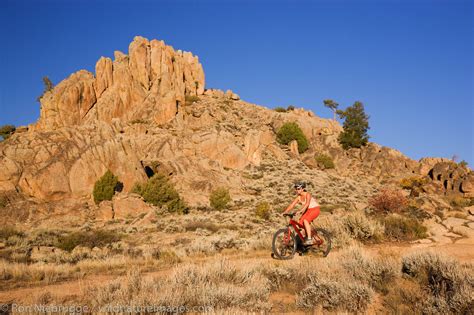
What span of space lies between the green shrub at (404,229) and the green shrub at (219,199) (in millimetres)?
23152

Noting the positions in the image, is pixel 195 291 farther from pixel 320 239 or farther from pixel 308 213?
pixel 320 239

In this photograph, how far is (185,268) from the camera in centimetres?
752

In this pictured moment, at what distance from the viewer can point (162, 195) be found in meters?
35.6

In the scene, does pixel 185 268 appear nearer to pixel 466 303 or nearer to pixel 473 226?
pixel 466 303

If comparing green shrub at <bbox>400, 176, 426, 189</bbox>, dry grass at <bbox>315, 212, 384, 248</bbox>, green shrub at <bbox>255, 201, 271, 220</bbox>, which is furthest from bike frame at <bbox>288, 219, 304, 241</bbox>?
green shrub at <bbox>400, 176, 426, 189</bbox>

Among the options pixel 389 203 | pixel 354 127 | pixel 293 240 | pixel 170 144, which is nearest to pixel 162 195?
pixel 170 144

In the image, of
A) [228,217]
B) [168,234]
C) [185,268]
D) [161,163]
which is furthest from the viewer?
[161,163]

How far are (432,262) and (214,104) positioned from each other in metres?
76.3

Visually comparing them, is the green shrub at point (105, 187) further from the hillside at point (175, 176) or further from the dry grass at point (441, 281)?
the dry grass at point (441, 281)

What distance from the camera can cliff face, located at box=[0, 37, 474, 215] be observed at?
3947 cm

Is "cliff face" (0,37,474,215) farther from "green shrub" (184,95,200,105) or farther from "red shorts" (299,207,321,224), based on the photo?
"red shorts" (299,207,321,224)

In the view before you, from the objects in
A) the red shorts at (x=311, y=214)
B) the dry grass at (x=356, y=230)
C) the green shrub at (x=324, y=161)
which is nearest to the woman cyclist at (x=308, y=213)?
the red shorts at (x=311, y=214)

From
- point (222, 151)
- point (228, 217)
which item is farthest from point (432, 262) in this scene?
point (222, 151)

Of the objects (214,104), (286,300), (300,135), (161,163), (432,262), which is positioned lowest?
(286,300)
